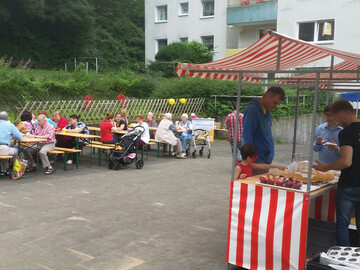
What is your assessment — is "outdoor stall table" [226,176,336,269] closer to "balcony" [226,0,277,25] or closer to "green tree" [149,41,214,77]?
"balcony" [226,0,277,25]

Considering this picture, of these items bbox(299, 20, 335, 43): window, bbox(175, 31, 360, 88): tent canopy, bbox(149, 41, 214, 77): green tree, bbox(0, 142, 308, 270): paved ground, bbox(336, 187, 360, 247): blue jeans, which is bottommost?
bbox(0, 142, 308, 270): paved ground

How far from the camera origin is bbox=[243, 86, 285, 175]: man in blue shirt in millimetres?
4688

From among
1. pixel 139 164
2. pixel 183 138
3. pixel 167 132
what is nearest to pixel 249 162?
pixel 139 164

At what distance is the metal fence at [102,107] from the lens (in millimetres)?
13391

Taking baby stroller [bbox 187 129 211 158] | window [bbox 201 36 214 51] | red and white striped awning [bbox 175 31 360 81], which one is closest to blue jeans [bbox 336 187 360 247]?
red and white striped awning [bbox 175 31 360 81]

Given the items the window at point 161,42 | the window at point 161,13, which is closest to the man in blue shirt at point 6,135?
the window at point 161,42

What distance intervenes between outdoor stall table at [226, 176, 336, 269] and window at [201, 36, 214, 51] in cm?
2645

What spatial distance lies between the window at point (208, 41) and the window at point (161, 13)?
3842 millimetres

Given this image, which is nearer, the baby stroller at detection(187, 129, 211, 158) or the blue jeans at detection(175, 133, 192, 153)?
the blue jeans at detection(175, 133, 192, 153)

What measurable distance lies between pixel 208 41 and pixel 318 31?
30.5 ft

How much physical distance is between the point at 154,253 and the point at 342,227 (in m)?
2.04

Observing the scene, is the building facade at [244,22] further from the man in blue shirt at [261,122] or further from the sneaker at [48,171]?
the man in blue shirt at [261,122]

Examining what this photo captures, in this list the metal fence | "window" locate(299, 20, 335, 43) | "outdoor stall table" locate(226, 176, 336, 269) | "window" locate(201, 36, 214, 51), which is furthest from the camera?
"window" locate(201, 36, 214, 51)

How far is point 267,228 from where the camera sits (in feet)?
13.3
